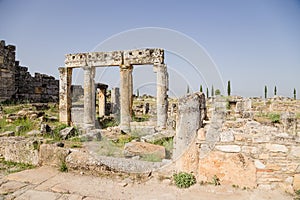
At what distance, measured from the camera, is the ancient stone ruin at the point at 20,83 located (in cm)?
1294

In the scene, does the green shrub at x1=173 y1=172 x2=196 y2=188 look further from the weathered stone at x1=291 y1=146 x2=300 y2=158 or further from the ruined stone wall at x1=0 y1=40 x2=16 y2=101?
the ruined stone wall at x1=0 y1=40 x2=16 y2=101

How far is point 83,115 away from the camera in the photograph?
12531mm

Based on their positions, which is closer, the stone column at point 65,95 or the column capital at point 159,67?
the column capital at point 159,67

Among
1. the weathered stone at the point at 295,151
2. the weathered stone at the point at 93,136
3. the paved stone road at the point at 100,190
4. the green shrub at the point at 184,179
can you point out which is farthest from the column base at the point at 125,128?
the weathered stone at the point at 295,151

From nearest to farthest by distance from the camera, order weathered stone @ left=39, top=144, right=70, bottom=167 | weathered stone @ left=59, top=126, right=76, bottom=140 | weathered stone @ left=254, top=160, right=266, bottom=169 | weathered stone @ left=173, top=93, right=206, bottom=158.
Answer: weathered stone @ left=254, top=160, right=266, bottom=169 → weathered stone @ left=173, top=93, right=206, bottom=158 → weathered stone @ left=39, top=144, right=70, bottom=167 → weathered stone @ left=59, top=126, right=76, bottom=140

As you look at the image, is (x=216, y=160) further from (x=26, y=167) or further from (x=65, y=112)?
(x=65, y=112)

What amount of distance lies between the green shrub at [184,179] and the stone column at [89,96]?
310 inches

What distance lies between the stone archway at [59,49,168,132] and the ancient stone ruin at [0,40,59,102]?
378 cm

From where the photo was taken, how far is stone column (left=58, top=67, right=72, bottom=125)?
11.9 metres

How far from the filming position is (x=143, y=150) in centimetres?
579

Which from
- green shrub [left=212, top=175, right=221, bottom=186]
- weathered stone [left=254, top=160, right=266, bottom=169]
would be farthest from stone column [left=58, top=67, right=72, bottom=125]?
weathered stone [left=254, top=160, right=266, bottom=169]

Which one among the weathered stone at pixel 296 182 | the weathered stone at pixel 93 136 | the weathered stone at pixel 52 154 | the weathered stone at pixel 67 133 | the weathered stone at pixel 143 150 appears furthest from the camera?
the weathered stone at pixel 93 136

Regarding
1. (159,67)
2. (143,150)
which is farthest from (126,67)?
(143,150)

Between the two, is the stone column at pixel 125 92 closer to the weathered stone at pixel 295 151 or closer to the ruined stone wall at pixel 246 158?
the ruined stone wall at pixel 246 158
